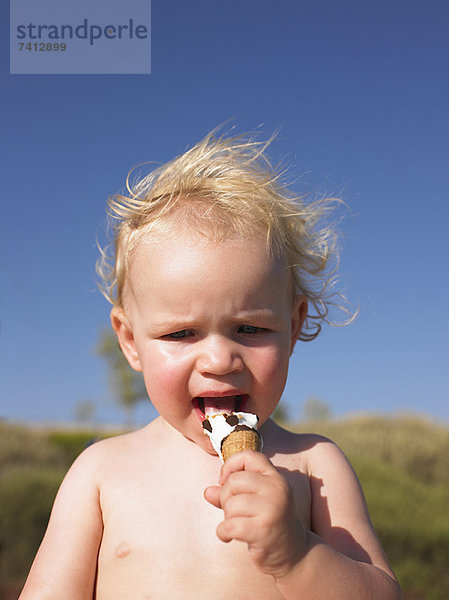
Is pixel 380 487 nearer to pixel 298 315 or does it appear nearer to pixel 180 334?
pixel 298 315

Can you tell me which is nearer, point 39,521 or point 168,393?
point 168,393

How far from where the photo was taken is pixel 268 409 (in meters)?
1.77

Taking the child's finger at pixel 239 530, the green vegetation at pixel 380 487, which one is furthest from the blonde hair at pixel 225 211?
the green vegetation at pixel 380 487

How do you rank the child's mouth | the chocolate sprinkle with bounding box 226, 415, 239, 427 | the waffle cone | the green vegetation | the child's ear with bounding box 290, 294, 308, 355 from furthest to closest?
the green vegetation → the child's ear with bounding box 290, 294, 308, 355 → the child's mouth → the chocolate sprinkle with bounding box 226, 415, 239, 427 → the waffle cone

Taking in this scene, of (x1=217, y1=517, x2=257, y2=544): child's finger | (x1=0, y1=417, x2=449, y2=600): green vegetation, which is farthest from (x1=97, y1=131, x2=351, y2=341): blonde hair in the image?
(x1=0, y1=417, x2=449, y2=600): green vegetation

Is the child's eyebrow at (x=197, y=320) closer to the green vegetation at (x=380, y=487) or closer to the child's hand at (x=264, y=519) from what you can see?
the child's hand at (x=264, y=519)

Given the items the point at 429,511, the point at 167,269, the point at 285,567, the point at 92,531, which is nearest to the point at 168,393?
the point at 167,269

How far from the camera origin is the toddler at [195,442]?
65.7 inches

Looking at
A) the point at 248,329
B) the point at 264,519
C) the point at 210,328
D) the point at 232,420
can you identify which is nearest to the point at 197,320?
the point at 210,328

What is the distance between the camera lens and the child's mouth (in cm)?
172

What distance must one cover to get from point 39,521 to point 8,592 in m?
0.68

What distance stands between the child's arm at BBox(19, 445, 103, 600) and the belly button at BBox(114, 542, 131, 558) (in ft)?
0.33

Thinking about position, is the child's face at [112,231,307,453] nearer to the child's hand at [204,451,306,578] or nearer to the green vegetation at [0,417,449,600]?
the child's hand at [204,451,306,578]

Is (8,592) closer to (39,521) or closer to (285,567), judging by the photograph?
(39,521)
